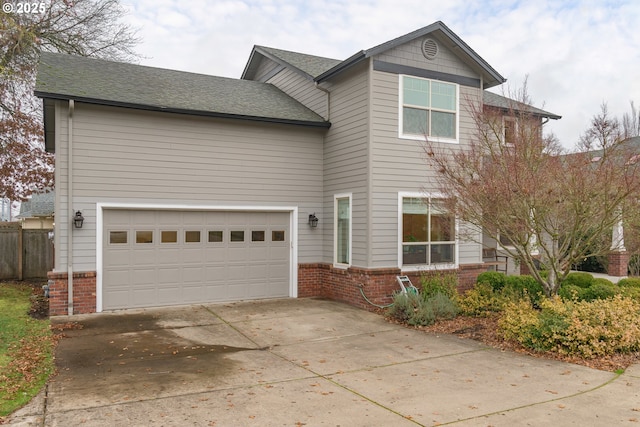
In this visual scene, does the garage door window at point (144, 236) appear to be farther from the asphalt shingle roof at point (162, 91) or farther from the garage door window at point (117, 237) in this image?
the asphalt shingle roof at point (162, 91)

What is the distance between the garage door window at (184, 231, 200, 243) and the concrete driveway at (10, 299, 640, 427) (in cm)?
257

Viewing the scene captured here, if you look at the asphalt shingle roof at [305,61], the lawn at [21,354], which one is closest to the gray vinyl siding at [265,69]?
the asphalt shingle roof at [305,61]

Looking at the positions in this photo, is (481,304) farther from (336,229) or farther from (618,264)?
(618,264)

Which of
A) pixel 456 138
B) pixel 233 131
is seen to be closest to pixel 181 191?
pixel 233 131

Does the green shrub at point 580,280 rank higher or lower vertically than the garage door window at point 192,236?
lower

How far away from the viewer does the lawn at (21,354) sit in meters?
5.12

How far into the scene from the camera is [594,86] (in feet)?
93.1

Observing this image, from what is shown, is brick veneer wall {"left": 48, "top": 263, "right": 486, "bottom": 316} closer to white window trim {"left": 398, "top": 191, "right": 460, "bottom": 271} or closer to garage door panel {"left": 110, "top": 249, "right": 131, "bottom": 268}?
white window trim {"left": 398, "top": 191, "right": 460, "bottom": 271}

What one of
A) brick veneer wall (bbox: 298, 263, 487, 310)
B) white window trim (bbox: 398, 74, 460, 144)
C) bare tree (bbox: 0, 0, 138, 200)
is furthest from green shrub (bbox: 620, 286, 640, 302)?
bare tree (bbox: 0, 0, 138, 200)

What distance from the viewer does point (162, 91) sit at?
11.4 m

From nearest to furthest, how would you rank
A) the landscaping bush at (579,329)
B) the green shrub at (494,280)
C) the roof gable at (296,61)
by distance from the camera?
the landscaping bush at (579,329) → the green shrub at (494,280) → the roof gable at (296,61)

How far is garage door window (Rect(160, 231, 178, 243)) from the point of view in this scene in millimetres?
10672

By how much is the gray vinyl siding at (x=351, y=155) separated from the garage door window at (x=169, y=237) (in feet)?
12.1

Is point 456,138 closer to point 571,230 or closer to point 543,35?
point 571,230
